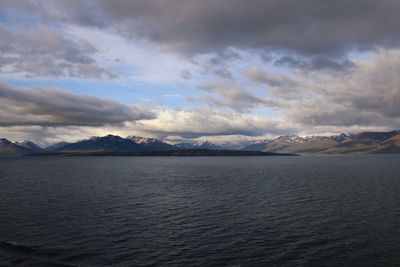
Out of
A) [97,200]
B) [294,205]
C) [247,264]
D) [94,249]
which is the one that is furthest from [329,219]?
[97,200]

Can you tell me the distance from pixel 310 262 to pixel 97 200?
6126 centimetres

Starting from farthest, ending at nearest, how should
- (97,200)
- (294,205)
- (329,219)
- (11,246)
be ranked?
(97,200)
(294,205)
(329,219)
(11,246)

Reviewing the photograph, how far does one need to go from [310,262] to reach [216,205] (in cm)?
3971

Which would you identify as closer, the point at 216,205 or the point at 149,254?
the point at 149,254

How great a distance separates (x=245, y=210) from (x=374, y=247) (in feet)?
98.5

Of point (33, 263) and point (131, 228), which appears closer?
point (33, 263)

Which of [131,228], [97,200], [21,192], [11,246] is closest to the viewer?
[11,246]

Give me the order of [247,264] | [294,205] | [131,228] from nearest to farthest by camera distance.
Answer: [247,264] → [131,228] → [294,205]

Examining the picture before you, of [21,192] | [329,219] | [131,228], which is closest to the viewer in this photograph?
[131,228]

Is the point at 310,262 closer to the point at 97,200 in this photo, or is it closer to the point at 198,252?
the point at 198,252

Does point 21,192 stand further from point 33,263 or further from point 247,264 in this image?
point 247,264

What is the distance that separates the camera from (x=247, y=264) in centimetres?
4141

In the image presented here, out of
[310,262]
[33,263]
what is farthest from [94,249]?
[310,262]

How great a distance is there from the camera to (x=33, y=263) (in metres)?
41.6
